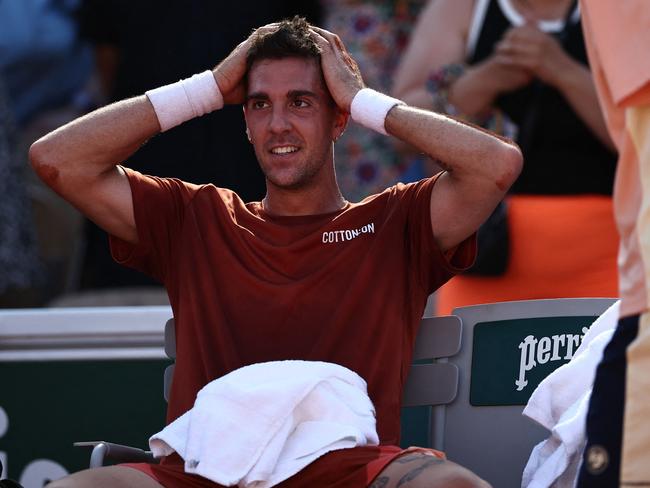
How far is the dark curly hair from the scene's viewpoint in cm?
412

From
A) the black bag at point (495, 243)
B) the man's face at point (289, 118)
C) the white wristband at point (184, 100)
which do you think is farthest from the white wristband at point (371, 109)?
the black bag at point (495, 243)

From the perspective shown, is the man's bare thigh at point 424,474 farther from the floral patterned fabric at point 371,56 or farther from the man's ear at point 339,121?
the floral patterned fabric at point 371,56

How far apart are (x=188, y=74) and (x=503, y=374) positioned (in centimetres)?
243

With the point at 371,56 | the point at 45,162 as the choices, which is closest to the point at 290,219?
the point at 45,162

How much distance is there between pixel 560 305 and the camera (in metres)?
3.92

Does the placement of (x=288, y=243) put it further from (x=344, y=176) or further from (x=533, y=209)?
(x=344, y=176)

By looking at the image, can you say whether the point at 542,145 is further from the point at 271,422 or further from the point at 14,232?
the point at 14,232

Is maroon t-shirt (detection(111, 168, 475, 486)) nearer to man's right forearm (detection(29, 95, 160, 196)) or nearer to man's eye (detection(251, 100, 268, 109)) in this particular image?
man's right forearm (detection(29, 95, 160, 196))

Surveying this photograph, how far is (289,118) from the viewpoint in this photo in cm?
410

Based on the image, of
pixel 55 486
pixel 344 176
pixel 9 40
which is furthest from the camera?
pixel 9 40

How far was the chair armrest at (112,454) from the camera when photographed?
3.64 metres

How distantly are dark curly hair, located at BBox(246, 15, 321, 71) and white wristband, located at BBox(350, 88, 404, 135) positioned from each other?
208 mm

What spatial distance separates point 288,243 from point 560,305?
0.80 meters

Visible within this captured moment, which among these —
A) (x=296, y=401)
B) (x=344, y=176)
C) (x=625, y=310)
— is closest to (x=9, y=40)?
(x=344, y=176)
